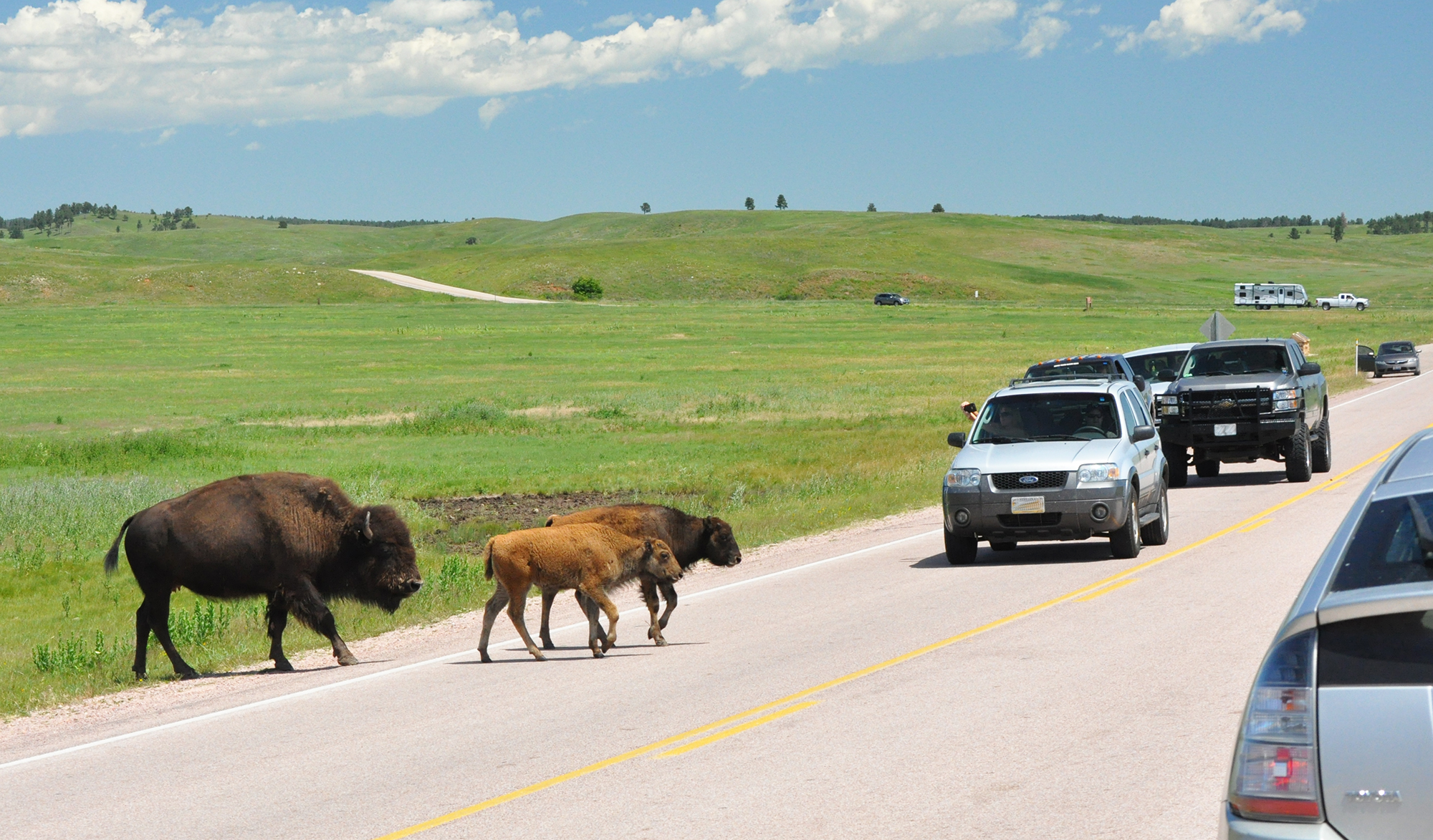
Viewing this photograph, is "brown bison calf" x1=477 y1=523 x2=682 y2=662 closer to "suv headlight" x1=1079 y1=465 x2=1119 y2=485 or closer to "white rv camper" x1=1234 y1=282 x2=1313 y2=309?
"suv headlight" x1=1079 y1=465 x2=1119 y2=485

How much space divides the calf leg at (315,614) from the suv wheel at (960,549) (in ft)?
22.8

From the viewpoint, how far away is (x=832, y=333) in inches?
3627

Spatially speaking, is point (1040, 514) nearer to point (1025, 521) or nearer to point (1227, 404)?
point (1025, 521)

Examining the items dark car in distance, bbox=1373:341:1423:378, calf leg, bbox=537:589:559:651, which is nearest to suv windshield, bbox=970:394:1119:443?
calf leg, bbox=537:589:559:651

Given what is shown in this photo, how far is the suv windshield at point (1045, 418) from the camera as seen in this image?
1734 cm

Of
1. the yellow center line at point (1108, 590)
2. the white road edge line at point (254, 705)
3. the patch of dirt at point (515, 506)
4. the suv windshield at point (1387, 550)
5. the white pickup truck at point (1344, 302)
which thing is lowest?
the white pickup truck at point (1344, 302)

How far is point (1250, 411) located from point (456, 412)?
25513 mm

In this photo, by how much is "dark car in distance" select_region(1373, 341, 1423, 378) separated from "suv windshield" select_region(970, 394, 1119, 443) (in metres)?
46.0

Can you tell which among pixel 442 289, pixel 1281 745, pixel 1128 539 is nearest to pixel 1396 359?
pixel 1128 539

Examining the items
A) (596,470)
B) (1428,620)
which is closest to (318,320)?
(596,470)

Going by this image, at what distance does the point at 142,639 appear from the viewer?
12.7 meters

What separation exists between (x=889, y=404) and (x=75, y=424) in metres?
24.4

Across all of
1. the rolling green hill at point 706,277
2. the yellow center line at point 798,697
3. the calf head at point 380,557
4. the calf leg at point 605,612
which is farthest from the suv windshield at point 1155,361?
the rolling green hill at point 706,277

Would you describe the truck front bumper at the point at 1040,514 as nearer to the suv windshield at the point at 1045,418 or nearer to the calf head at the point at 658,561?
the suv windshield at the point at 1045,418
